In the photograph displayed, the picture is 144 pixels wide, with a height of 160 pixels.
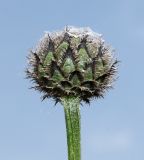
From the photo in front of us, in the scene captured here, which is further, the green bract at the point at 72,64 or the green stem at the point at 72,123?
the green stem at the point at 72,123

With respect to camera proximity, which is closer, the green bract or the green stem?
the green bract

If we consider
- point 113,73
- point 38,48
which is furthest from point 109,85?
point 38,48

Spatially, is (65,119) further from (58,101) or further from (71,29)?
(71,29)

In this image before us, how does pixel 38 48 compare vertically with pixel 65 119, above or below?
above

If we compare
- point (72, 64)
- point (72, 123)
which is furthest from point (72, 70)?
point (72, 123)

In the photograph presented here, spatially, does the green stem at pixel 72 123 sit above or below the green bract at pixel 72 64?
below

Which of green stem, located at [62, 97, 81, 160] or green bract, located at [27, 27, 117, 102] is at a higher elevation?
green bract, located at [27, 27, 117, 102]
